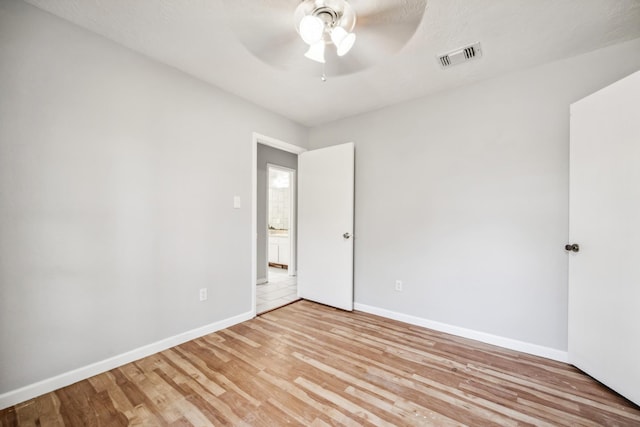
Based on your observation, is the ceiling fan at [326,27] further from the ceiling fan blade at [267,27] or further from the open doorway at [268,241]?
the open doorway at [268,241]

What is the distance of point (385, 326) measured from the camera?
2.77m

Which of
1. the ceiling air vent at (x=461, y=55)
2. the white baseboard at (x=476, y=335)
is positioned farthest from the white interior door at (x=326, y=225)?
the ceiling air vent at (x=461, y=55)

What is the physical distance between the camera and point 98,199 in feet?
6.26

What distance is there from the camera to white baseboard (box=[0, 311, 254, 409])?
1.59 metres

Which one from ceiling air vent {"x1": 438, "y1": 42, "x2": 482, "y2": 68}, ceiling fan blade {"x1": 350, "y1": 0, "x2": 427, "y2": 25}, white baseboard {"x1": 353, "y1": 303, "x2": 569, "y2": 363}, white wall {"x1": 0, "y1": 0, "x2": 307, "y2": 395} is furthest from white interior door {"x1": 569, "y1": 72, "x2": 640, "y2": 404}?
white wall {"x1": 0, "y1": 0, "x2": 307, "y2": 395}

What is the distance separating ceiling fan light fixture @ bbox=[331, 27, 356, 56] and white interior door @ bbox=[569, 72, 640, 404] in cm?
183

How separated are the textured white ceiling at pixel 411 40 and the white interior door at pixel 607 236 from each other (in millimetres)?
463

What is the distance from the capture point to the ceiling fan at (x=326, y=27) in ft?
3.68

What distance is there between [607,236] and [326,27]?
2.21 meters

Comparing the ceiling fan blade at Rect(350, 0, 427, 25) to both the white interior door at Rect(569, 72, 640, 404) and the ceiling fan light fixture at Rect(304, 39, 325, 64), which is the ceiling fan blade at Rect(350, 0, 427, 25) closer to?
the ceiling fan light fixture at Rect(304, 39, 325, 64)

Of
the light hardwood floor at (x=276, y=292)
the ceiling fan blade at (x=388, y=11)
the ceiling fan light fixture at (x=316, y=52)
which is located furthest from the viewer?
the light hardwood floor at (x=276, y=292)

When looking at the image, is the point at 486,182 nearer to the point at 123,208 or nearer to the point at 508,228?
the point at 508,228

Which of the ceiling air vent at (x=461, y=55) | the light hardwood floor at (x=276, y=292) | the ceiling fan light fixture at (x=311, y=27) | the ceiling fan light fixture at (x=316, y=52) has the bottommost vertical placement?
the light hardwood floor at (x=276, y=292)

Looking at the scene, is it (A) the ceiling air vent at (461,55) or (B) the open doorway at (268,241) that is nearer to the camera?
(A) the ceiling air vent at (461,55)
